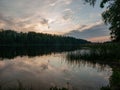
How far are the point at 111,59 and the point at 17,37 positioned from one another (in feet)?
507

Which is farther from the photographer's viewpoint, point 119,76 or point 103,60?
point 103,60

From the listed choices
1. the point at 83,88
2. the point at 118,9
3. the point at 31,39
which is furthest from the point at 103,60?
the point at 31,39

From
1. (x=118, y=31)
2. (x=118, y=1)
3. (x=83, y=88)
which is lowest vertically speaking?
(x=83, y=88)

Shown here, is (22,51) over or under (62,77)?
under

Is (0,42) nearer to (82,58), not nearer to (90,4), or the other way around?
(82,58)

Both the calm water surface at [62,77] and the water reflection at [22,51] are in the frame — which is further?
the water reflection at [22,51]

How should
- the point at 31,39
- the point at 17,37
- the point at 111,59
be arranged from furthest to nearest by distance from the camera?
the point at 31,39 < the point at 17,37 < the point at 111,59

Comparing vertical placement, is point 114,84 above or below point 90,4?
below

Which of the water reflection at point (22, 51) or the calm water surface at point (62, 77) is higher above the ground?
the calm water surface at point (62, 77)

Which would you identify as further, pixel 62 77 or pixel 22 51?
pixel 22 51

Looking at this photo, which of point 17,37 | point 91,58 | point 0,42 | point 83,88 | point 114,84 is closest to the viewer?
point 114,84

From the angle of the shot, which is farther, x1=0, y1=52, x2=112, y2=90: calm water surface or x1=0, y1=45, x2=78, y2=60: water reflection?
x1=0, y1=45, x2=78, y2=60: water reflection

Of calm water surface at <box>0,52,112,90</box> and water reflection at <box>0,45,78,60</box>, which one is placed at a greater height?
calm water surface at <box>0,52,112,90</box>

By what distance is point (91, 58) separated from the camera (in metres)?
38.7
